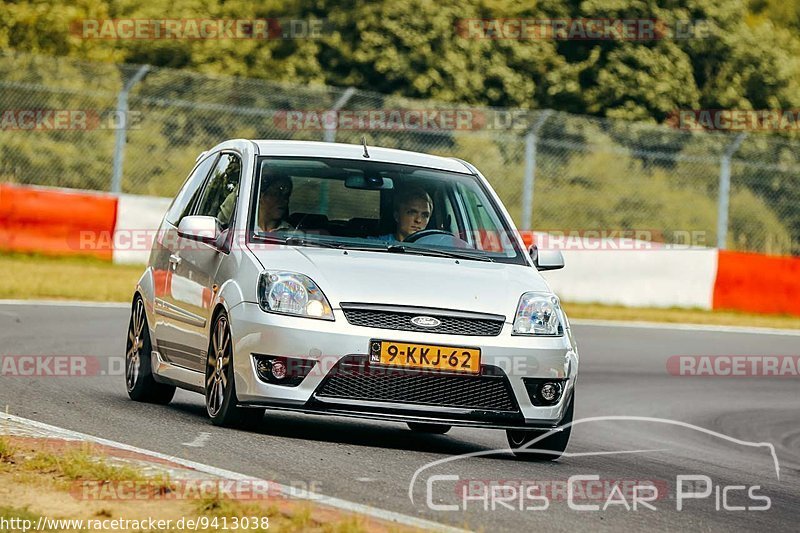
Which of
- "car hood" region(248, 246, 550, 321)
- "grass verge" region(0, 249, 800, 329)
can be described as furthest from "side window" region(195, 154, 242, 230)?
"grass verge" region(0, 249, 800, 329)

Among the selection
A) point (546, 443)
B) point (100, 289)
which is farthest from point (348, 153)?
point (100, 289)

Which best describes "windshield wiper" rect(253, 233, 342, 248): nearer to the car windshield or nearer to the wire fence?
the car windshield

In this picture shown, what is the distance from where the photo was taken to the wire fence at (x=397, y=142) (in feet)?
77.8

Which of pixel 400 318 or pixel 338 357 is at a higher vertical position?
pixel 400 318

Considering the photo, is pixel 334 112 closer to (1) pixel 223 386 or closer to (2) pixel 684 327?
(2) pixel 684 327

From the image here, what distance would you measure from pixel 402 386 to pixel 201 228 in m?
1.51

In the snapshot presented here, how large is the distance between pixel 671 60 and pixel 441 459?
3351 cm

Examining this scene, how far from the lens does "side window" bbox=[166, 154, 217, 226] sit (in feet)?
33.3

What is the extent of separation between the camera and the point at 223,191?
9.52 meters

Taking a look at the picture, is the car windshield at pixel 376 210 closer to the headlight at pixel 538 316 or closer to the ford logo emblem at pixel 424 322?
the headlight at pixel 538 316

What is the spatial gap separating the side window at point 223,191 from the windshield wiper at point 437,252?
0.93m

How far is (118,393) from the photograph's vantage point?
34.7ft

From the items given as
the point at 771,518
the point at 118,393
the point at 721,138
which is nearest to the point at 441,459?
the point at 771,518

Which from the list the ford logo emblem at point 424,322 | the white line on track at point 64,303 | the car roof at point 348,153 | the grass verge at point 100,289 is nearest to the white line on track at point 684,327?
the grass verge at point 100,289
